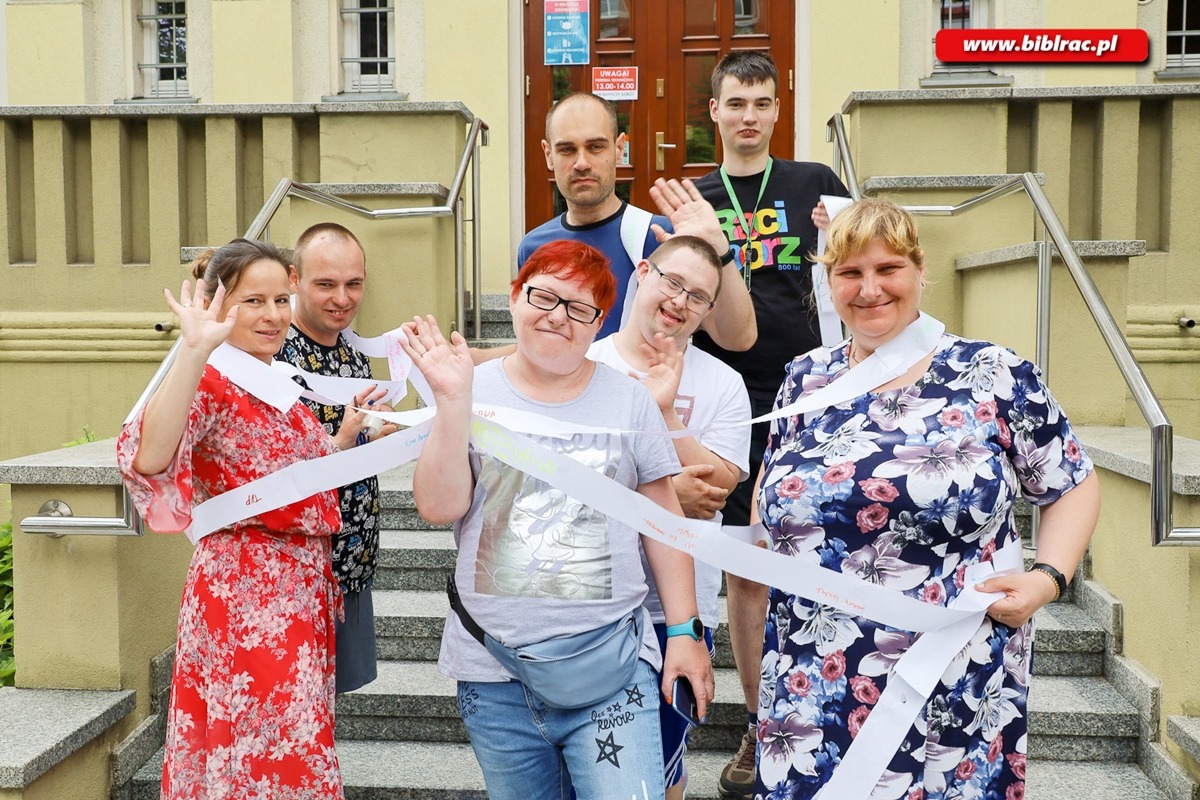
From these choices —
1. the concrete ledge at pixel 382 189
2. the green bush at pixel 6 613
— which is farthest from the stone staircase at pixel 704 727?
the concrete ledge at pixel 382 189

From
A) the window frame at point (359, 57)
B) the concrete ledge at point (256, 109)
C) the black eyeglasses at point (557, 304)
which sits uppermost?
the window frame at point (359, 57)

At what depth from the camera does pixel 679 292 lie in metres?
Result: 2.70

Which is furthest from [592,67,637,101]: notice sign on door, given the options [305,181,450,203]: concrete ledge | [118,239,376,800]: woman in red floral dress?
[118,239,376,800]: woman in red floral dress

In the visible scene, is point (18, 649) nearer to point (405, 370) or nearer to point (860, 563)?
point (405, 370)

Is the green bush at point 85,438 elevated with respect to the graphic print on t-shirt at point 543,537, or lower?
lower

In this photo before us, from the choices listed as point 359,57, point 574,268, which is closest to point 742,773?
point 574,268

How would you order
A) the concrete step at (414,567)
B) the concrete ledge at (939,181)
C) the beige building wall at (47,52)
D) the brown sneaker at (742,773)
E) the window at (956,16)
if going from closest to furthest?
the brown sneaker at (742,773) < the concrete step at (414,567) < the concrete ledge at (939,181) < the window at (956,16) < the beige building wall at (47,52)

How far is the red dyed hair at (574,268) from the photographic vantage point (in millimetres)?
2330

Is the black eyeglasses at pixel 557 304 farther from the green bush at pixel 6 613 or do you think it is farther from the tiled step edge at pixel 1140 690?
the green bush at pixel 6 613

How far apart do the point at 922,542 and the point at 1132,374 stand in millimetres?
1934

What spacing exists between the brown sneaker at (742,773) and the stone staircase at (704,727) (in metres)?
0.09

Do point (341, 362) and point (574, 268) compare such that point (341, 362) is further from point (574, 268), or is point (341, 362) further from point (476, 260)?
point (476, 260)

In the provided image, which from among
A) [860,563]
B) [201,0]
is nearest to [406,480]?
[860,563]

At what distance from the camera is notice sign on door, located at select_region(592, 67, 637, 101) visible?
8.92 m
